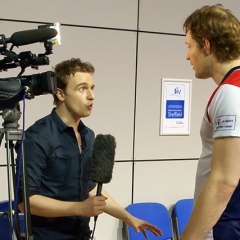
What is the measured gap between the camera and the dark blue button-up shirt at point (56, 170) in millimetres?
1785

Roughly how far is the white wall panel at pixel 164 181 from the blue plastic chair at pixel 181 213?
0.34ft

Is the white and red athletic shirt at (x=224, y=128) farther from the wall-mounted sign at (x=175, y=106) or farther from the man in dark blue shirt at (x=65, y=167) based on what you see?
the wall-mounted sign at (x=175, y=106)

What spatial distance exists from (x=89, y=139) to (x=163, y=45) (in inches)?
53.1

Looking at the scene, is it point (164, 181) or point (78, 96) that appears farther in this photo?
point (164, 181)

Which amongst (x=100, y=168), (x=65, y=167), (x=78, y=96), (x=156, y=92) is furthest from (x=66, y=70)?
(x=156, y=92)

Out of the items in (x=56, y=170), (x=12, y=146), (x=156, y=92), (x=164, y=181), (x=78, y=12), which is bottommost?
(x=164, y=181)

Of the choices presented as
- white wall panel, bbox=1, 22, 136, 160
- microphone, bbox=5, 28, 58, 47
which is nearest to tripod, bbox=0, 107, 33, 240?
microphone, bbox=5, 28, 58, 47

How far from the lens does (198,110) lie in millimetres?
3244

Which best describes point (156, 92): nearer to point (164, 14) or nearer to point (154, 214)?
point (164, 14)

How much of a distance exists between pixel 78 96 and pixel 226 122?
86 cm

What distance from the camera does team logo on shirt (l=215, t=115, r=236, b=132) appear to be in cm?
134

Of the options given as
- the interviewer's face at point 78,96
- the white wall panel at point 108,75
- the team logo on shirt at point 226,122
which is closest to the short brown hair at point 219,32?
the team logo on shirt at point 226,122

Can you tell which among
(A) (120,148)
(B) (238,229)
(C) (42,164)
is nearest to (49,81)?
(C) (42,164)

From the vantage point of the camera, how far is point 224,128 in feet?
4.42
